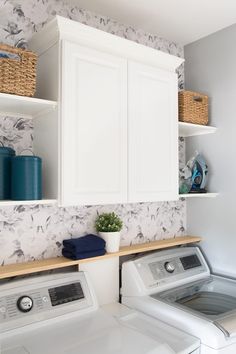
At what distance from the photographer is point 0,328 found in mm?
1422

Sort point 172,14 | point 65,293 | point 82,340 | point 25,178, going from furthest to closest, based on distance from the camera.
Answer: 1. point 172,14
2. point 65,293
3. point 25,178
4. point 82,340

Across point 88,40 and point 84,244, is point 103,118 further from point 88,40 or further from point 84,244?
point 84,244

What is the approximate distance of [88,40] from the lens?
1.68 metres

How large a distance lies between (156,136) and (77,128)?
21.9 inches

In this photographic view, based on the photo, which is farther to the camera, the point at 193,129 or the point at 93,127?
the point at 193,129

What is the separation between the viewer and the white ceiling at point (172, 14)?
196cm

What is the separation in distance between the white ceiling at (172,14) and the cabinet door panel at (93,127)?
45cm

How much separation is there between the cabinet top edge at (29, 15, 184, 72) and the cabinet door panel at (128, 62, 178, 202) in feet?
0.23

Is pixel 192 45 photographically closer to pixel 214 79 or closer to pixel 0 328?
pixel 214 79

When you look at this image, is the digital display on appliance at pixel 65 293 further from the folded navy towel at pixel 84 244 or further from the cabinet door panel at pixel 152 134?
the cabinet door panel at pixel 152 134

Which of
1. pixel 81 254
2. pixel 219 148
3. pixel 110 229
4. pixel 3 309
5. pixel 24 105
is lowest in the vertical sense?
pixel 3 309

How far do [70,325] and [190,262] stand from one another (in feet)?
3.37

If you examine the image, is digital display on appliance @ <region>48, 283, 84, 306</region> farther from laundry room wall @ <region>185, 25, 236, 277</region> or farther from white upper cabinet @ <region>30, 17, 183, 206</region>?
laundry room wall @ <region>185, 25, 236, 277</region>

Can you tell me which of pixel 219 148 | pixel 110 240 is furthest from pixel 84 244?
pixel 219 148
